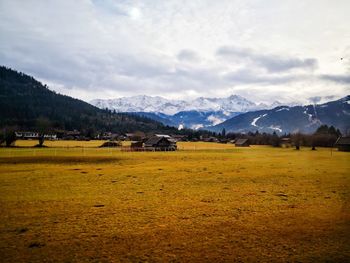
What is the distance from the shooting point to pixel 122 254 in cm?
1182

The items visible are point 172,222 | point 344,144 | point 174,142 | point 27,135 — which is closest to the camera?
point 172,222

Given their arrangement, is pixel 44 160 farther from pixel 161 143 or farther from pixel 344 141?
pixel 344 141

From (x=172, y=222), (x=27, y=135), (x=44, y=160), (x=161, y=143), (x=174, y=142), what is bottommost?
(x=172, y=222)

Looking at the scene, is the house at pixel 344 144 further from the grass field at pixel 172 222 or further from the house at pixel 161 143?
the grass field at pixel 172 222

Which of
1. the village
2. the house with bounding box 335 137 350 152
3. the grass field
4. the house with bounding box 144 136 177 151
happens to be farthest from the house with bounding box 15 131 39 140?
the grass field

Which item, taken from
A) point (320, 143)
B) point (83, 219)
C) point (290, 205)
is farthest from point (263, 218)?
point (320, 143)

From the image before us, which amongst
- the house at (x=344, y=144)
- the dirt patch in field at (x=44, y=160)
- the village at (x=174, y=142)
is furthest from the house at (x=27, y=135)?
the house at (x=344, y=144)

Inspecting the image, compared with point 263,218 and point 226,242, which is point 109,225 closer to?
point 226,242

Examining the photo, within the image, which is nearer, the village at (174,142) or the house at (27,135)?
the village at (174,142)

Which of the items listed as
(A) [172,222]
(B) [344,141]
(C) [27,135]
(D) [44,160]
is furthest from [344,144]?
(C) [27,135]

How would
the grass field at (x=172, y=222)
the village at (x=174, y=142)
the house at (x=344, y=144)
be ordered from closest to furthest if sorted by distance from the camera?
the grass field at (x=172, y=222), the village at (x=174, y=142), the house at (x=344, y=144)

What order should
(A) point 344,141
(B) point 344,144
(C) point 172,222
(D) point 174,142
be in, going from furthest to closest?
(A) point 344,141
(D) point 174,142
(B) point 344,144
(C) point 172,222

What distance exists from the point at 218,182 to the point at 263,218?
13053mm

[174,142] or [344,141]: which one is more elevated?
[344,141]
